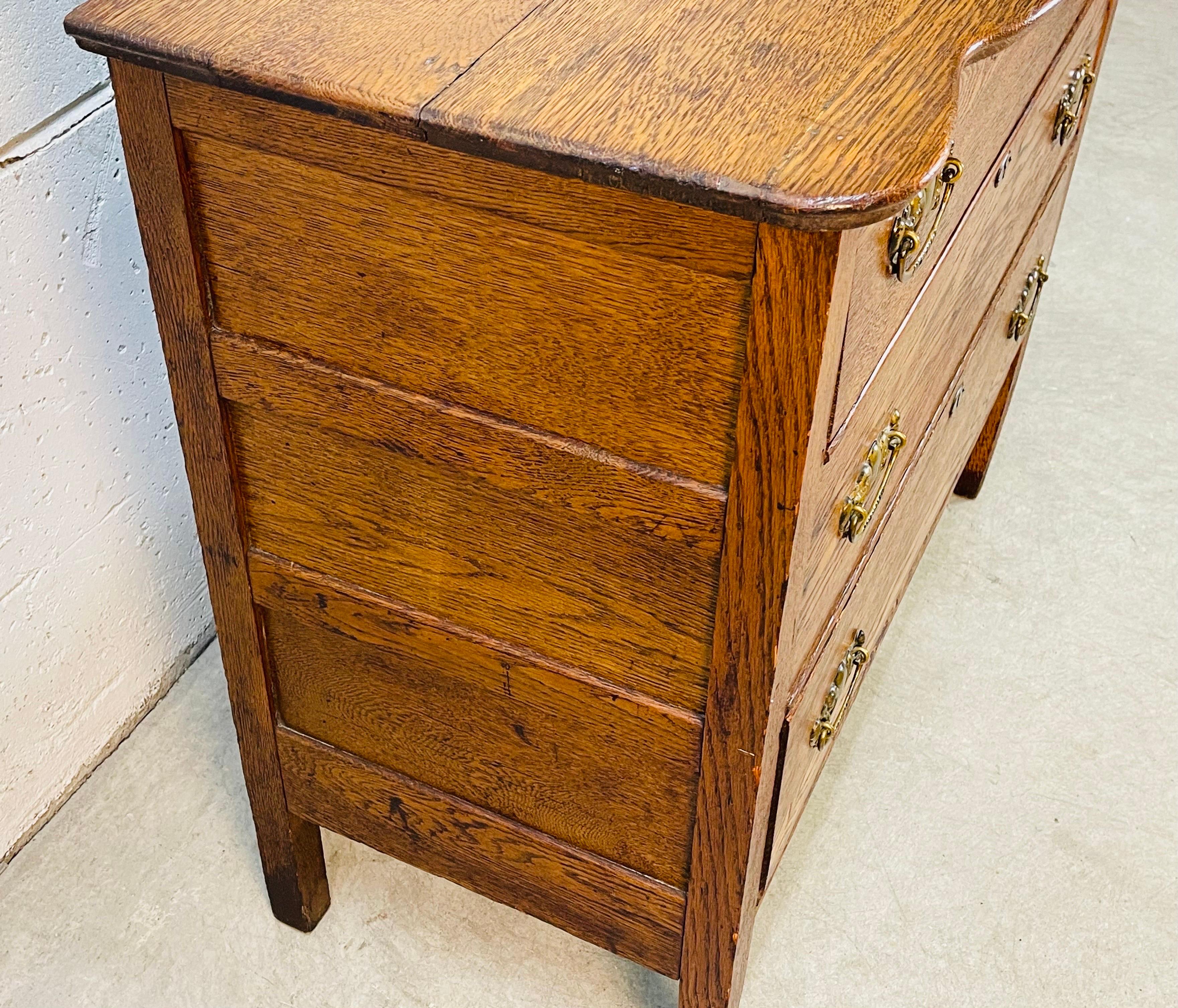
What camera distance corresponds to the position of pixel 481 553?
3.76 feet

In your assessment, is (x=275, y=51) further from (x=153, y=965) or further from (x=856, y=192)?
(x=153, y=965)

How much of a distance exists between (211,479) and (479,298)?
381 mm

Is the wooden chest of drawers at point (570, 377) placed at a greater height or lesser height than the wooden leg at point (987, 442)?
greater

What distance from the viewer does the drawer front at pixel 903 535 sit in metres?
1.31

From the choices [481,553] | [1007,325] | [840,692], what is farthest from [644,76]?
[1007,325]

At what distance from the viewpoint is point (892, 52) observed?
3.05 ft

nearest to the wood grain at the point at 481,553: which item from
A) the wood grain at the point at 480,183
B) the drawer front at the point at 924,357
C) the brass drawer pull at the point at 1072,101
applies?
the drawer front at the point at 924,357

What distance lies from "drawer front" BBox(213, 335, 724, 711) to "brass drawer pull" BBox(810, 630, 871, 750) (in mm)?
254

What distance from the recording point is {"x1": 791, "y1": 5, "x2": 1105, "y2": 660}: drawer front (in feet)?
3.49

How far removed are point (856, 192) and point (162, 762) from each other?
1.40 meters

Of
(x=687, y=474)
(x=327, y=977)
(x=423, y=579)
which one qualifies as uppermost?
(x=687, y=474)

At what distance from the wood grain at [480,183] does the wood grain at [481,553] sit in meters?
0.21

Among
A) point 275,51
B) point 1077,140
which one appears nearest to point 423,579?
point 275,51

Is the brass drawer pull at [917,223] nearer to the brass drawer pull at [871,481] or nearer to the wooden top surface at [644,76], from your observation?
the wooden top surface at [644,76]
